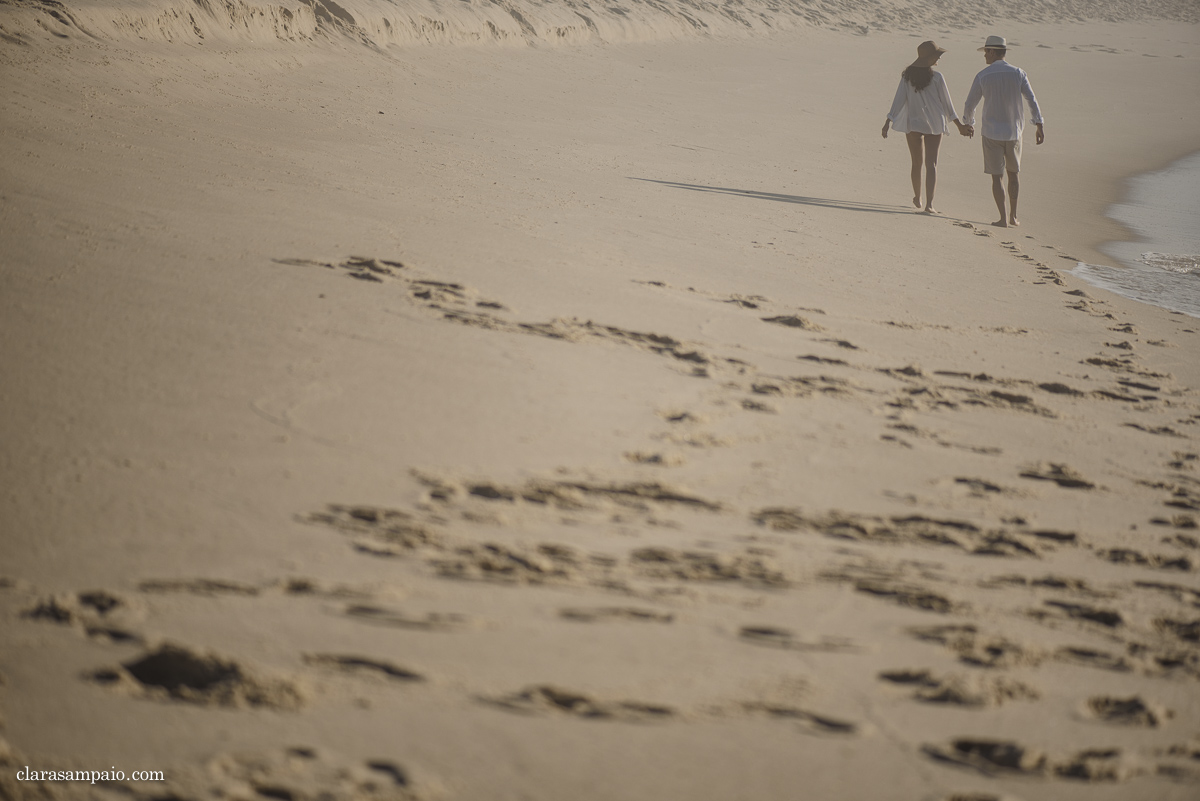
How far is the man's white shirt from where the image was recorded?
7.17 metres

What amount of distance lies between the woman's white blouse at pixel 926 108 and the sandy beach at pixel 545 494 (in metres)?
1.91

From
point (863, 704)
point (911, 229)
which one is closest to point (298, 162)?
point (911, 229)

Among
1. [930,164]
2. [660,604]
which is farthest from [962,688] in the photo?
[930,164]

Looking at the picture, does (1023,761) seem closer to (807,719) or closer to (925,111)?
(807,719)

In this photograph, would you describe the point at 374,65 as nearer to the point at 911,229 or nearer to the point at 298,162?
the point at 298,162

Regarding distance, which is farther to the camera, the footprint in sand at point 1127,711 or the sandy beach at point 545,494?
the footprint in sand at point 1127,711

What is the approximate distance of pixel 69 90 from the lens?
5.87 metres

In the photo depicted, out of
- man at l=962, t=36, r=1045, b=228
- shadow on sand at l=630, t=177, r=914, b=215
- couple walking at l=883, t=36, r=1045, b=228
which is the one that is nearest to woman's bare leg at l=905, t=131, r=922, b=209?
couple walking at l=883, t=36, r=1045, b=228

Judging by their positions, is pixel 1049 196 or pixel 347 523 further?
pixel 1049 196

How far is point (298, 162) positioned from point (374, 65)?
447cm

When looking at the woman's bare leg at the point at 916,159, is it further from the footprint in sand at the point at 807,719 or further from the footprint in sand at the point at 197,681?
the footprint in sand at the point at 197,681

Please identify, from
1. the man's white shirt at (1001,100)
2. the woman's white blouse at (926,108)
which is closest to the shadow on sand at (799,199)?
the woman's white blouse at (926,108)

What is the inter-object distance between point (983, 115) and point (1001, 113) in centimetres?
14

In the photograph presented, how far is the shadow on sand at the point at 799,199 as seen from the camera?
6875mm
